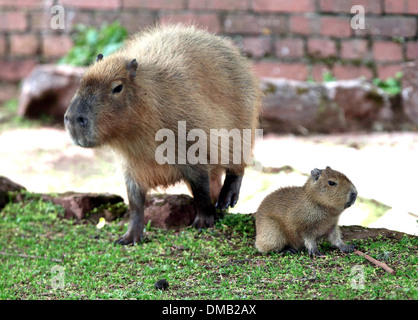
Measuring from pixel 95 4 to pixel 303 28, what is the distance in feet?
11.4

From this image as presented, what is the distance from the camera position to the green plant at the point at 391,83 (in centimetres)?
946

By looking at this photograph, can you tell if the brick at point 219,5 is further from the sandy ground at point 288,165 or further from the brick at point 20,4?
the brick at point 20,4

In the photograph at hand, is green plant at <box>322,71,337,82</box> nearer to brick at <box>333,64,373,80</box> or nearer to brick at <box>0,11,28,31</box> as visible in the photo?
brick at <box>333,64,373,80</box>

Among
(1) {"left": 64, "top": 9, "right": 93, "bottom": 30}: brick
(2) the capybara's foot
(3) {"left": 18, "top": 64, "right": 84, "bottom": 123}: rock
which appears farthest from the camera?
(1) {"left": 64, "top": 9, "right": 93, "bottom": 30}: brick

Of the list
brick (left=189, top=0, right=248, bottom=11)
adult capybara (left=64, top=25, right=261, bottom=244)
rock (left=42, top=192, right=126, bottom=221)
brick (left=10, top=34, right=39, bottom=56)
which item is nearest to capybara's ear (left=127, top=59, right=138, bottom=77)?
adult capybara (left=64, top=25, right=261, bottom=244)

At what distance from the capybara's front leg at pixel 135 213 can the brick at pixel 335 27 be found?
19.2 ft

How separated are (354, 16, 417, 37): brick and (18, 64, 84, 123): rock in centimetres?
462

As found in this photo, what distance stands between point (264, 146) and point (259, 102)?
2648mm

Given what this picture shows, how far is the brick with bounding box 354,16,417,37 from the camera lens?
9719 mm

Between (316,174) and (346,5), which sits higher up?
(346,5)

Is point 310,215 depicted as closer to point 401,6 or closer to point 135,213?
point 135,213

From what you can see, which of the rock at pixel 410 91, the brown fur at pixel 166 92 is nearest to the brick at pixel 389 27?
the rock at pixel 410 91

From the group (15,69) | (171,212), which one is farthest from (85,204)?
(15,69)

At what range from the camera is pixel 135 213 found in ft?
16.2
